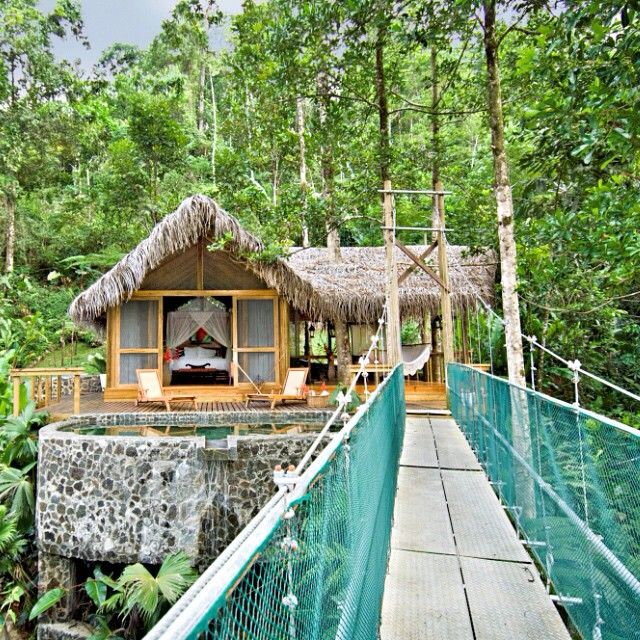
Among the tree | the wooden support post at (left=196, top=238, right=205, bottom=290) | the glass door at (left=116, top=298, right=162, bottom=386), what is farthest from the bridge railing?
the tree

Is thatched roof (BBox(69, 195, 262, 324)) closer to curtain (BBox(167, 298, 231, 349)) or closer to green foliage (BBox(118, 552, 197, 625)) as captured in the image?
curtain (BBox(167, 298, 231, 349))

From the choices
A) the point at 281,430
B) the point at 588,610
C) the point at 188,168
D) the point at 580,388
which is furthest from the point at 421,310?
the point at 188,168

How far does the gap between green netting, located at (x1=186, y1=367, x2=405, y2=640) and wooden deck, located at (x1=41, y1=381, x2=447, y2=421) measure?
4.92 meters

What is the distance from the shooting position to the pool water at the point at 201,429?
5.95 m

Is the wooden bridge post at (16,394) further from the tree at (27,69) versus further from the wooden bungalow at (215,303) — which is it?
the tree at (27,69)

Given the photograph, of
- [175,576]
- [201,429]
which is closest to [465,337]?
[201,429]

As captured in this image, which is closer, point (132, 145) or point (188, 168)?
point (132, 145)

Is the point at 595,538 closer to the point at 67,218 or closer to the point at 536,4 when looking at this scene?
the point at 536,4

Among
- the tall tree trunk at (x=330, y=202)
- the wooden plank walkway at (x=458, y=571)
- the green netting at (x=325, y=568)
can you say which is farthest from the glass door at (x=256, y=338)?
the green netting at (x=325, y=568)

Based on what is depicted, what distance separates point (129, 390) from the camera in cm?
812

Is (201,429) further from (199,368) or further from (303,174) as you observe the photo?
(303,174)

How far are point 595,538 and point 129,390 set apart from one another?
7684 mm

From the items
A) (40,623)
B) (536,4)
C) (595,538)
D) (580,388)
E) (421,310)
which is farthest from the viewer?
(421,310)

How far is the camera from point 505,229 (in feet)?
15.4
